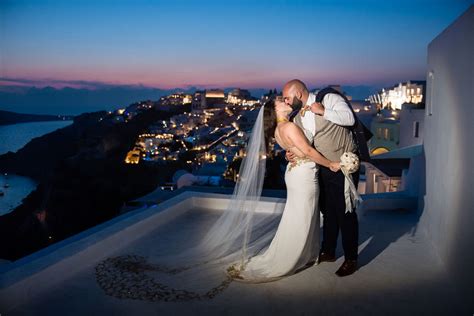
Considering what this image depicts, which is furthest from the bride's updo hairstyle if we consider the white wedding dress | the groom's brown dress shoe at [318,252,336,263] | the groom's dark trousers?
the groom's brown dress shoe at [318,252,336,263]

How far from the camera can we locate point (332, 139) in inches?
136

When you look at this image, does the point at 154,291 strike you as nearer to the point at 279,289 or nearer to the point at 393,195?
the point at 279,289

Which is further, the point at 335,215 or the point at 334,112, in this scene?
the point at 335,215

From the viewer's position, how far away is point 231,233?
4.05 m

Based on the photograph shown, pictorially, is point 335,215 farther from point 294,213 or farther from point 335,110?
point 335,110

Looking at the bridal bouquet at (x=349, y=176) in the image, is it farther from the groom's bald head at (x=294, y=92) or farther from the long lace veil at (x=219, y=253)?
the long lace veil at (x=219, y=253)

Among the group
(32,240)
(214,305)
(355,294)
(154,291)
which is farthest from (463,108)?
(32,240)

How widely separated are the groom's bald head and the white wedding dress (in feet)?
1.65

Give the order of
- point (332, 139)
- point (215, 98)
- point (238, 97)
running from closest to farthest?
1. point (332, 139)
2. point (215, 98)
3. point (238, 97)

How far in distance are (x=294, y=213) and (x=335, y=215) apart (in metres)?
0.49

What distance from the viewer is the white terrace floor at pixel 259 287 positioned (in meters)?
2.79

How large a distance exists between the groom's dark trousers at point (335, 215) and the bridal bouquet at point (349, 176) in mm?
37

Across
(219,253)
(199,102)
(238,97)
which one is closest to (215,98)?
(199,102)

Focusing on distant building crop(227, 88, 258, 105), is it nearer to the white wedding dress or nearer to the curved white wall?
the curved white wall
